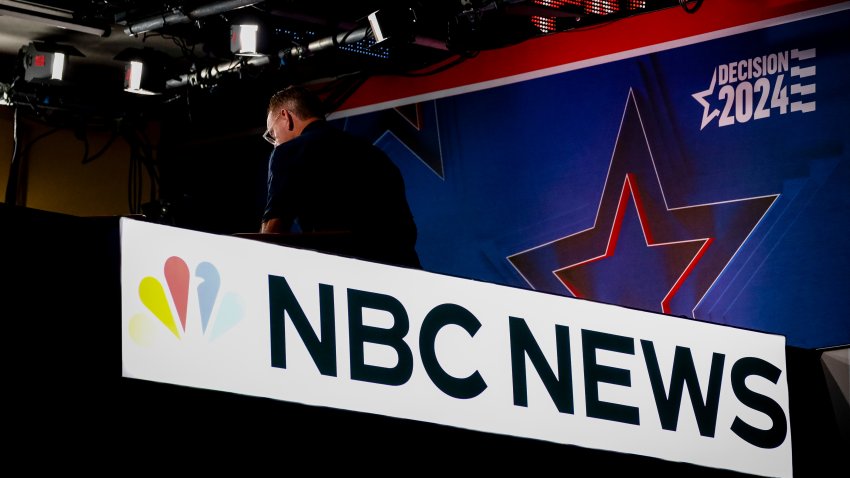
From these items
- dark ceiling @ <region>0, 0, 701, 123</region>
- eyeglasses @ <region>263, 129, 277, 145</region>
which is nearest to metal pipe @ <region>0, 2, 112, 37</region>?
dark ceiling @ <region>0, 0, 701, 123</region>

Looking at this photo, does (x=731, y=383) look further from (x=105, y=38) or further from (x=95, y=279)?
(x=105, y=38)

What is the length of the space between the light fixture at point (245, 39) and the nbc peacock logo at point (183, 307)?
3716 mm

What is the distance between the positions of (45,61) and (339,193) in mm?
3847

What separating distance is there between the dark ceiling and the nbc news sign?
110 inches

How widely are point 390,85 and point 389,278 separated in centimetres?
466

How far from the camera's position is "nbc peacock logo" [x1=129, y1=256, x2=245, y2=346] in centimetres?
154

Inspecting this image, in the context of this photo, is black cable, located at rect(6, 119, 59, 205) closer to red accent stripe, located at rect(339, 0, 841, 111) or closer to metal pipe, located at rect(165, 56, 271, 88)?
metal pipe, located at rect(165, 56, 271, 88)

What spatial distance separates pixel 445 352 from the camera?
1.79m

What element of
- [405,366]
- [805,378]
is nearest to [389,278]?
[405,366]

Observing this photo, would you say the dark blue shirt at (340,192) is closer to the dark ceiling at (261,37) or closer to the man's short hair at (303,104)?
the man's short hair at (303,104)

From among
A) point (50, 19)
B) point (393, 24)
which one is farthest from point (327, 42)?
point (50, 19)

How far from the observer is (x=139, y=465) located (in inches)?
60.2

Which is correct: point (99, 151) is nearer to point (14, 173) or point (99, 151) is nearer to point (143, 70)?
point (14, 173)

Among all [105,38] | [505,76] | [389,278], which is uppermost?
[105,38]
